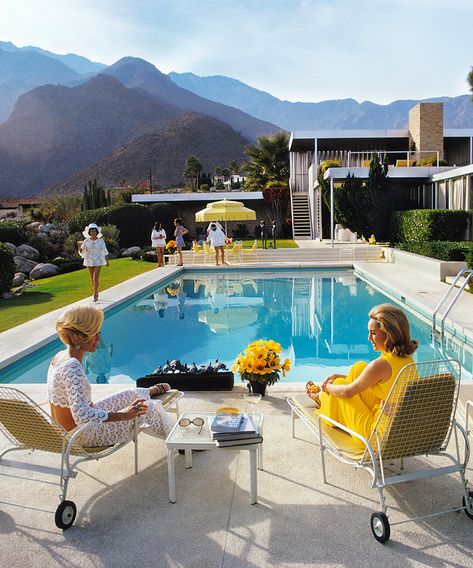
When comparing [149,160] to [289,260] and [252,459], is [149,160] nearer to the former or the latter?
[289,260]

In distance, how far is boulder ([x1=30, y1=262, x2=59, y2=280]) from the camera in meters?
18.0

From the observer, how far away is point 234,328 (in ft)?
33.0

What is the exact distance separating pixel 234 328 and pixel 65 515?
719cm

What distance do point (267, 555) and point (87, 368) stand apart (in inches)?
213

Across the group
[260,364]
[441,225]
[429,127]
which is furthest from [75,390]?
[429,127]

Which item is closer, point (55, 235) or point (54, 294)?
point (54, 294)

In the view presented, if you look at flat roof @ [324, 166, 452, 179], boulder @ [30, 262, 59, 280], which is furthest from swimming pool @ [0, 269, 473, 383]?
flat roof @ [324, 166, 452, 179]

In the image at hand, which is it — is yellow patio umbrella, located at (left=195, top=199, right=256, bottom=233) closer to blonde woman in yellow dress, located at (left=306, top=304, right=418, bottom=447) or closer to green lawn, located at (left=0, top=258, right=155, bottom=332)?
green lawn, located at (left=0, top=258, right=155, bottom=332)

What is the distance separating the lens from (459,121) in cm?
19612

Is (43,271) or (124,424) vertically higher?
(124,424)

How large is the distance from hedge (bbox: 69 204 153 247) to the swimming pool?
387 inches

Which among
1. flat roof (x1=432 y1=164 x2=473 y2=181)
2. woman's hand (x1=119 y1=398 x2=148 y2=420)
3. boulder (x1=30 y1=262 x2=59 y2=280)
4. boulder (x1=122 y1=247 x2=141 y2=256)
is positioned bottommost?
boulder (x1=30 y1=262 x2=59 y2=280)

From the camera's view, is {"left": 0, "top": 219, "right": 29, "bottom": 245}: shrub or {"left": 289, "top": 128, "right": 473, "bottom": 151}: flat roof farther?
{"left": 289, "top": 128, "right": 473, "bottom": 151}: flat roof

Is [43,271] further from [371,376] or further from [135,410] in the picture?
[371,376]
